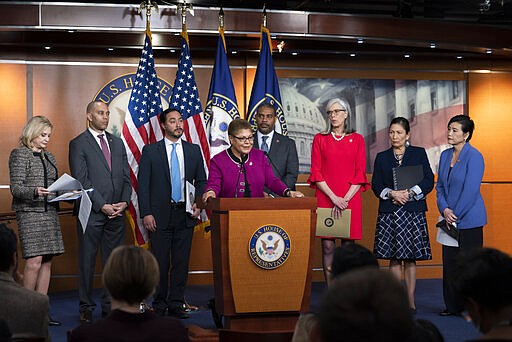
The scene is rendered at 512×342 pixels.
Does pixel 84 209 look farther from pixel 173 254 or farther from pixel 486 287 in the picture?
pixel 486 287

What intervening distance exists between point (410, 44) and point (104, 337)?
6.62m

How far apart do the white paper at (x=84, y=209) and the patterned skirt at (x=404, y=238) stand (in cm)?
242

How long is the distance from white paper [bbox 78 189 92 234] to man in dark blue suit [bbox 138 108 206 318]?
43 centimetres

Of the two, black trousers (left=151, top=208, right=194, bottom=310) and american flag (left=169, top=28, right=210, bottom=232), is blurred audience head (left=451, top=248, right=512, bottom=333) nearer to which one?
black trousers (left=151, top=208, right=194, bottom=310)

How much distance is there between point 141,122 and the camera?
7816mm

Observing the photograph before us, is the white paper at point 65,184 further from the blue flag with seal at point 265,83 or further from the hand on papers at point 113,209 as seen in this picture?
the blue flag with seal at point 265,83

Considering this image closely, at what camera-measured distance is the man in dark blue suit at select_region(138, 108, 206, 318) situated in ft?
22.8

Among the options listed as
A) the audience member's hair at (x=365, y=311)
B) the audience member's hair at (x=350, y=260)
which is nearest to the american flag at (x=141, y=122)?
the audience member's hair at (x=350, y=260)

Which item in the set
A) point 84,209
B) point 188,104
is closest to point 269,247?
point 84,209

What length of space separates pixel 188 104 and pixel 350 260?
5.13m

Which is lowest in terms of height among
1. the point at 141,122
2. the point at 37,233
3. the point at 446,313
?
the point at 446,313

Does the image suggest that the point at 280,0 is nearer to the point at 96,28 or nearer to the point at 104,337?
the point at 96,28

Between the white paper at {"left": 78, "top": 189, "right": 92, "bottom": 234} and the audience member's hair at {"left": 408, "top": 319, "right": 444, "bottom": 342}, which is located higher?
the white paper at {"left": 78, "top": 189, "right": 92, "bottom": 234}

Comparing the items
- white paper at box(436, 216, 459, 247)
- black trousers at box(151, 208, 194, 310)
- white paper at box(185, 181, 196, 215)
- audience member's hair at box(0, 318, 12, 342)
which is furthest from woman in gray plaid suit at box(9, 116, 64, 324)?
audience member's hair at box(0, 318, 12, 342)
